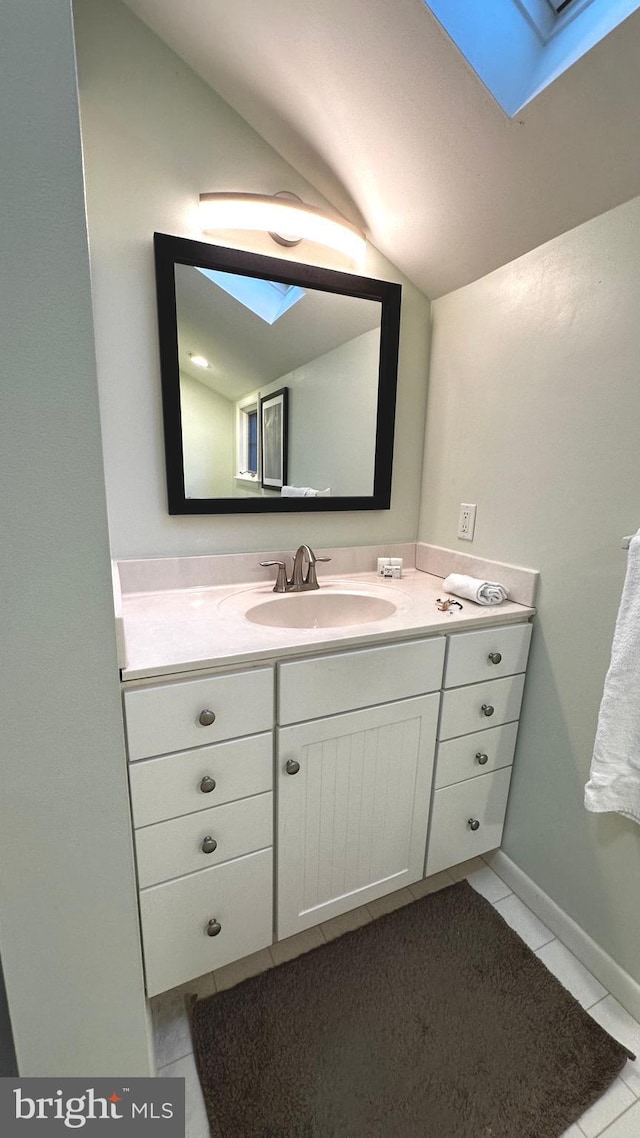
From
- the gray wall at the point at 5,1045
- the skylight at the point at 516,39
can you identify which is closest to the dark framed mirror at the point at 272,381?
the skylight at the point at 516,39

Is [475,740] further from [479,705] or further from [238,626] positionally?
[238,626]

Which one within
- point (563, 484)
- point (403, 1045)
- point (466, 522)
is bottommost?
point (403, 1045)

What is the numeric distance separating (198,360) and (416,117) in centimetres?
74

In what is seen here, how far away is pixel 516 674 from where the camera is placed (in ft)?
4.19

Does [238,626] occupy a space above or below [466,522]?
below

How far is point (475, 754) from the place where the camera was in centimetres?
129

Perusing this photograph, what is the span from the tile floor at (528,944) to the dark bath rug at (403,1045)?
1.0 inches

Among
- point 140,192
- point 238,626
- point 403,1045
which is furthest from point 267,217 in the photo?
point 403,1045

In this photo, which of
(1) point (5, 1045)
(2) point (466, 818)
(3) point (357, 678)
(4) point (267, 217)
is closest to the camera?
(1) point (5, 1045)

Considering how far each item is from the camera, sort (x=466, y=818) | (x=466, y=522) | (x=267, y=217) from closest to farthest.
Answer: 1. (x=267, y=217)
2. (x=466, y=818)
3. (x=466, y=522)

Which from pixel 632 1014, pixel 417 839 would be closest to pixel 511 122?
pixel 417 839

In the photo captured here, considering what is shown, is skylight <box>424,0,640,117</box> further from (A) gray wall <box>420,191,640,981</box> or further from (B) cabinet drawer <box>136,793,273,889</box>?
(B) cabinet drawer <box>136,793,273,889</box>

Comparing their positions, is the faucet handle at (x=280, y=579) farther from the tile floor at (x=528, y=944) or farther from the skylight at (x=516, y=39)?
the skylight at (x=516, y=39)

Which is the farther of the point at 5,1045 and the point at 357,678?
the point at 357,678
